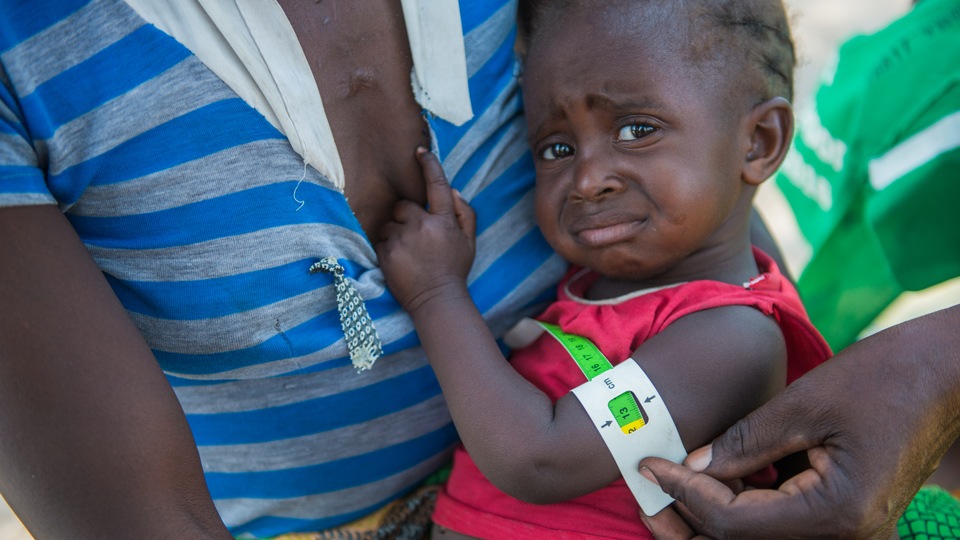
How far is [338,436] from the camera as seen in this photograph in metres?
1.51

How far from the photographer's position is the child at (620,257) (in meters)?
1.38

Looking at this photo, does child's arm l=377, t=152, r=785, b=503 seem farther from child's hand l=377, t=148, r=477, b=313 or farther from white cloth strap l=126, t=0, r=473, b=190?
white cloth strap l=126, t=0, r=473, b=190

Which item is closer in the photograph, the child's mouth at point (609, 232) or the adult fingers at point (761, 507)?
the adult fingers at point (761, 507)

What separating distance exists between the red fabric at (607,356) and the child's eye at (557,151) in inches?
11.0

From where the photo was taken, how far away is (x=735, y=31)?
5.04ft

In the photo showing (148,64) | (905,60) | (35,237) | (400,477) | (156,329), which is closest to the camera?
(35,237)

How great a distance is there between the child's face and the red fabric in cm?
9

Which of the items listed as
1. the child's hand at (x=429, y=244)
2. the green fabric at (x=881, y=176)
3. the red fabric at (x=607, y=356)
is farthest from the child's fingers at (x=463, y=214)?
the green fabric at (x=881, y=176)

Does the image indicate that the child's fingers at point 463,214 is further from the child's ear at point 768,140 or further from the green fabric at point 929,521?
the green fabric at point 929,521

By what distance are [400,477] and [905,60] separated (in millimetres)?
1683

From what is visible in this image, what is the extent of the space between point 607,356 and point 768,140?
1.74 ft

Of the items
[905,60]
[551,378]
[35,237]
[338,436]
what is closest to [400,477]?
[338,436]

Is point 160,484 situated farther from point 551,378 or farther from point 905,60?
point 905,60

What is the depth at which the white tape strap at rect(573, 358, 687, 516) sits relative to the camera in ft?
4.41
